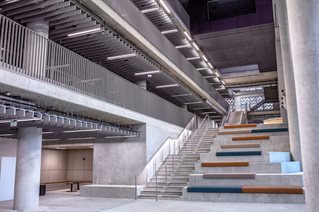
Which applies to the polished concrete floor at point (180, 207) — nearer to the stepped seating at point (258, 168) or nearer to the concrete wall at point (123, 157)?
the stepped seating at point (258, 168)

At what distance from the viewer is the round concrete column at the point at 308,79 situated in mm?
5301

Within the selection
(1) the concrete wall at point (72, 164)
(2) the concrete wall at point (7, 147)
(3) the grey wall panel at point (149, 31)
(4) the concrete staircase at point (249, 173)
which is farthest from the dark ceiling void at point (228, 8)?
(2) the concrete wall at point (7, 147)

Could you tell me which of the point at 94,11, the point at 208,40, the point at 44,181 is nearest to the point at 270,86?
the point at 208,40

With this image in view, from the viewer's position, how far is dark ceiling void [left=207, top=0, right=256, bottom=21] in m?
17.7

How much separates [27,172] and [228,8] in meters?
13.7

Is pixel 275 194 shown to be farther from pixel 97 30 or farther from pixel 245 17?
pixel 245 17

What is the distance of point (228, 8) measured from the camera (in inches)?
715

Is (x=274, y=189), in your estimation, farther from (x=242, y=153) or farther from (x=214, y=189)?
(x=242, y=153)

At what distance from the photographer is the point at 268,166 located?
38.1 feet

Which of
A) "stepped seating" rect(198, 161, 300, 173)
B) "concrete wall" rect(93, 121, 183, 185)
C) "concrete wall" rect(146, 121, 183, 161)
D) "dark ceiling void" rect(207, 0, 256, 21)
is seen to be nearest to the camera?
"stepped seating" rect(198, 161, 300, 173)

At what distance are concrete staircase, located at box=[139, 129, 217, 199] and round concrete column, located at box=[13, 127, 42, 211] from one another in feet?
14.5

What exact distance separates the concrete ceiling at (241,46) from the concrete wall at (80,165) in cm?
1052

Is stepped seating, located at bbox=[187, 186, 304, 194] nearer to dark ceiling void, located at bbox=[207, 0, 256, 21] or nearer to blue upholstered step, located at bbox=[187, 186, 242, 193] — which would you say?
blue upholstered step, located at bbox=[187, 186, 242, 193]

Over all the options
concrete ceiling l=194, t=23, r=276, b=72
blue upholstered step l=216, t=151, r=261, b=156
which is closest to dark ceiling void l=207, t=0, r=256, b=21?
concrete ceiling l=194, t=23, r=276, b=72
